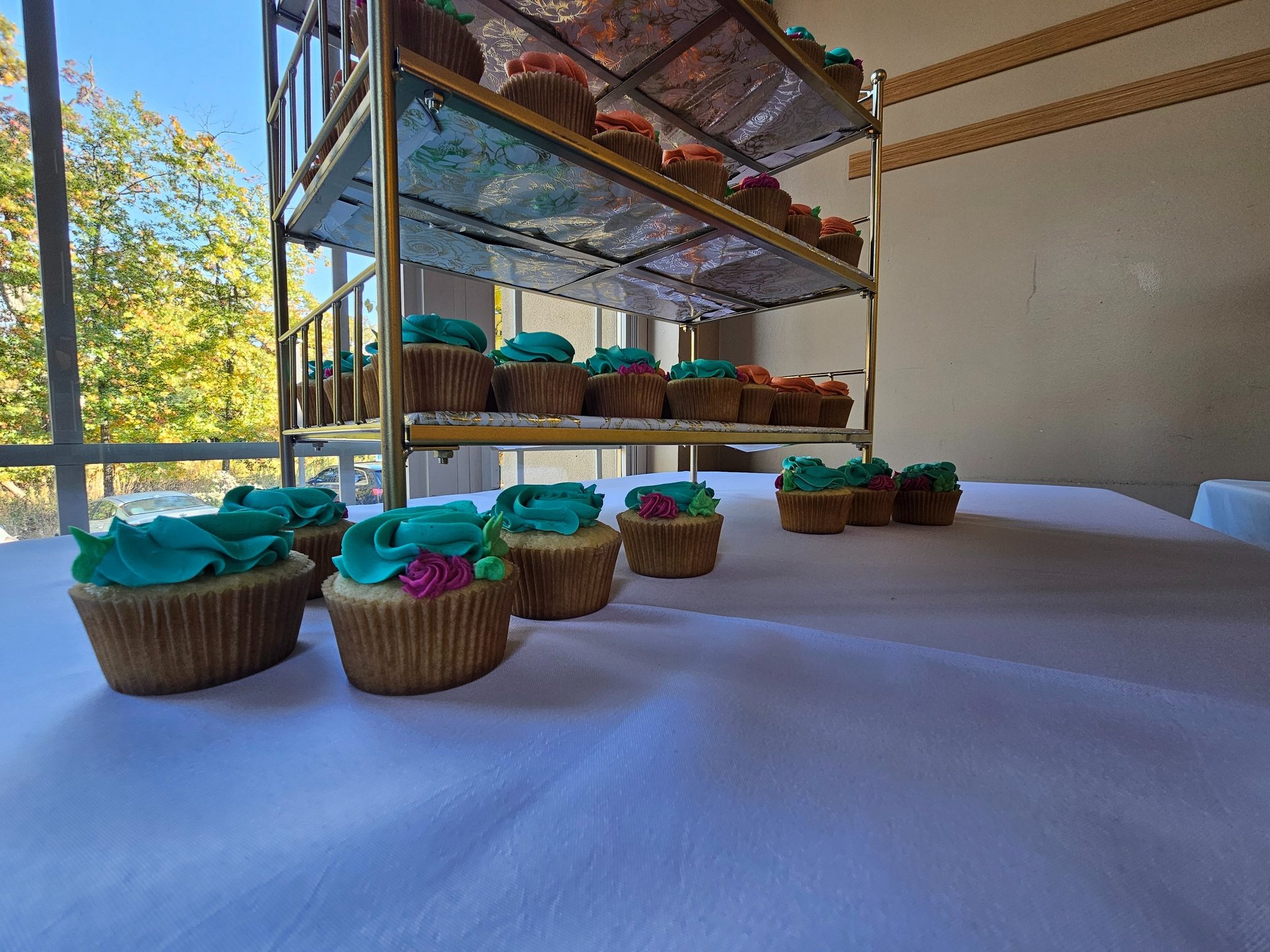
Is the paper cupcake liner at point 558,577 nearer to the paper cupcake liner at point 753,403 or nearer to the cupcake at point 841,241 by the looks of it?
the paper cupcake liner at point 753,403

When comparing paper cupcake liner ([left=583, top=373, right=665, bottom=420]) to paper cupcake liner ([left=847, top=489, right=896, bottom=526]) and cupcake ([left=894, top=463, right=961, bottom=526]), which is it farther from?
cupcake ([left=894, top=463, right=961, bottom=526])

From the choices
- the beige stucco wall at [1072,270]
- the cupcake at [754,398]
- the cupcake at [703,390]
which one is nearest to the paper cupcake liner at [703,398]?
the cupcake at [703,390]

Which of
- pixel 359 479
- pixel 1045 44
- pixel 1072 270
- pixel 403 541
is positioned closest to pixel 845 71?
pixel 403 541

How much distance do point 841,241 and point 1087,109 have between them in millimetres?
2748

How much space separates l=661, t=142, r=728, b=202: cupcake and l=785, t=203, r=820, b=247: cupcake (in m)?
0.36

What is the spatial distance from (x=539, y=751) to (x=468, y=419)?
59cm

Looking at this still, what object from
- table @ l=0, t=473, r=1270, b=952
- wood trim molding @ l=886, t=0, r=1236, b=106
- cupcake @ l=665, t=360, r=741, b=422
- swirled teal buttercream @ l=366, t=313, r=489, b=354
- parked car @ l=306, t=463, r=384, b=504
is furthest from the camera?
wood trim molding @ l=886, t=0, r=1236, b=106

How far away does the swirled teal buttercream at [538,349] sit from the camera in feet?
3.63

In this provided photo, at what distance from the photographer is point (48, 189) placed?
5.49 ft

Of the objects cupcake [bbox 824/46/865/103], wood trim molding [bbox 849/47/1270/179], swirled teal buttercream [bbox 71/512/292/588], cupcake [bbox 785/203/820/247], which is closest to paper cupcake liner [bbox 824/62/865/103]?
cupcake [bbox 824/46/865/103]

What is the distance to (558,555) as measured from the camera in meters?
0.83

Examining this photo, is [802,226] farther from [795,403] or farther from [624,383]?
[624,383]

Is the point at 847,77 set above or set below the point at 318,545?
above

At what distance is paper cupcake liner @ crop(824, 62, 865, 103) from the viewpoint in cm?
173
